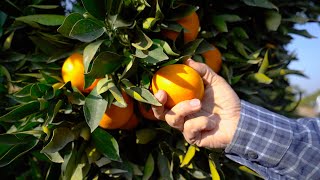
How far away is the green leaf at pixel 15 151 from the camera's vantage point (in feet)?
2.97

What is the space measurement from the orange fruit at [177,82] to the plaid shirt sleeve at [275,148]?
0.50 ft

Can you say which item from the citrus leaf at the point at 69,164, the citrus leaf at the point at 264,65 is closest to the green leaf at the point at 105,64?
the citrus leaf at the point at 69,164

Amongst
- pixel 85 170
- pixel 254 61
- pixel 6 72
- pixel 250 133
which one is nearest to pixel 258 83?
pixel 254 61

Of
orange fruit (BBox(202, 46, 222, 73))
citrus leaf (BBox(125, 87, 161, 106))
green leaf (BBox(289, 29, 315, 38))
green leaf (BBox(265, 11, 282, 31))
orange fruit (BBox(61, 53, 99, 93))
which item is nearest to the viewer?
citrus leaf (BBox(125, 87, 161, 106))

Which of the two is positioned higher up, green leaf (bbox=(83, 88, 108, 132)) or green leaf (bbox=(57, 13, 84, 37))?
green leaf (bbox=(57, 13, 84, 37))

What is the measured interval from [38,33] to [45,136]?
Result: 0.27 metres

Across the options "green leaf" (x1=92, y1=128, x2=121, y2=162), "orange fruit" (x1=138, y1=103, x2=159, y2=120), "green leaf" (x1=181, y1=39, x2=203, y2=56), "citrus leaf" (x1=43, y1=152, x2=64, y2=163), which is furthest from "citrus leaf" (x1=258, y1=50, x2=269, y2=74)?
"citrus leaf" (x1=43, y1=152, x2=64, y2=163)

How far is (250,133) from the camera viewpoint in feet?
3.01

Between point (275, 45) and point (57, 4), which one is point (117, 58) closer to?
point (57, 4)

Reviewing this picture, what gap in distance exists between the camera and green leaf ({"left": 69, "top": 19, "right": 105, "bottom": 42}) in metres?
0.79

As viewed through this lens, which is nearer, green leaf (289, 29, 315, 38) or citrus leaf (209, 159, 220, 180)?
citrus leaf (209, 159, 220, 180)

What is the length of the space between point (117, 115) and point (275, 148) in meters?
0.36

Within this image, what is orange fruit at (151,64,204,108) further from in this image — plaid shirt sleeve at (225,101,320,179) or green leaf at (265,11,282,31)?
green leaf at (265,11,282,31)

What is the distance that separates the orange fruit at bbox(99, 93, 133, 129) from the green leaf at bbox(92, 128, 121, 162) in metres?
0.02
